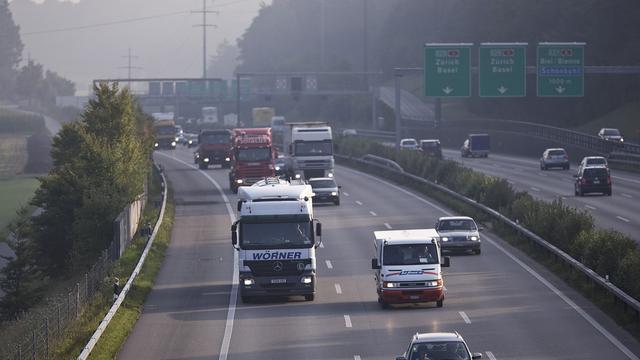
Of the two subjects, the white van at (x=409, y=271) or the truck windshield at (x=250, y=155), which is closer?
the white van at (x=409, y=271)

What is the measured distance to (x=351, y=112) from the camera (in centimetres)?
18050

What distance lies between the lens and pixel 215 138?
9781cm

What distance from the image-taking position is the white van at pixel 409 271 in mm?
34406

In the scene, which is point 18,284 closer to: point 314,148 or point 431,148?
point 314,148

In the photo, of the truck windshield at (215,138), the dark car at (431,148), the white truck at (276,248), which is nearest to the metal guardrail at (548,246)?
the white truck at (276,248)

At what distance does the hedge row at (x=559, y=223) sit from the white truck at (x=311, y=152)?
6.20m

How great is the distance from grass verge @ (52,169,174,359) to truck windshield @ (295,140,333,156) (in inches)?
1036

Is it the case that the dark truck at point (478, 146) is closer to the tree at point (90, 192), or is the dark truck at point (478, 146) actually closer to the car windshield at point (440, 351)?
the tree at point (90, 192)

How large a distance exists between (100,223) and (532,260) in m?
19.4

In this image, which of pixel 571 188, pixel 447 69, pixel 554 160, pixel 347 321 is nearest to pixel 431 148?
pixel 554 160

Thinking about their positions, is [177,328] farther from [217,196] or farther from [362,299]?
[217,196]

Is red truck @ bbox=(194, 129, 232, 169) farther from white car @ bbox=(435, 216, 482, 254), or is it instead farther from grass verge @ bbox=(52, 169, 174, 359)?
white car @ bbox=(435, 216, 482, 254)

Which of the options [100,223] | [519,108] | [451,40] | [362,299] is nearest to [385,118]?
[451,40]

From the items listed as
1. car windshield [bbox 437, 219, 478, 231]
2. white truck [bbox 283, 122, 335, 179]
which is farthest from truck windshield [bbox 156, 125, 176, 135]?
car windshield [bbox 437, 219, 478, 231]
